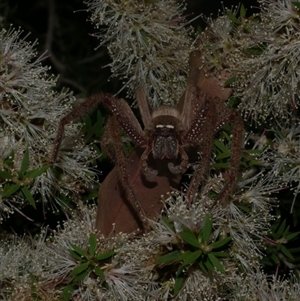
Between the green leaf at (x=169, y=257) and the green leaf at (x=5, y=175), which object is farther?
the green leaf at (x=5, y=175)

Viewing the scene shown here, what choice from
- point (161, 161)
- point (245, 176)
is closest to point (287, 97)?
point (245, 176)

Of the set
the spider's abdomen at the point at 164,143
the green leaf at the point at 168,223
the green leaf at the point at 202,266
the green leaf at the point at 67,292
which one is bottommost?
the green leaf at the point at 202,266

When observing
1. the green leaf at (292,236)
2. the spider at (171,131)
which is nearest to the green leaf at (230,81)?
the spider at (171,131)

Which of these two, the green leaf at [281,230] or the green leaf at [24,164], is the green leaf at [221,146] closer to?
the green leaf at [281,230]

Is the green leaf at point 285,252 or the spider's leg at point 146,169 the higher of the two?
the spider's leg at point 146,169

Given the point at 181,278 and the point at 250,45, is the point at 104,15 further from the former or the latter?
the point at 181,278

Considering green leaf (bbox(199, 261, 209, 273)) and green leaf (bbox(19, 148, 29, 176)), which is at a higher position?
green leaf (bbox(19, 148, 29, 176))

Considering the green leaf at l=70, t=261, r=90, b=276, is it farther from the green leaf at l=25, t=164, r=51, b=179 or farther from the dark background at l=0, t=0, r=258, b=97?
the dark background at l=0, t=0, r=258, b=97

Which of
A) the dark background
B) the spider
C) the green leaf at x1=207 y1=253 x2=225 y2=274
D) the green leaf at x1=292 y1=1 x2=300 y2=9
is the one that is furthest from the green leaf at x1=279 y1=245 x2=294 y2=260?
the dark background
